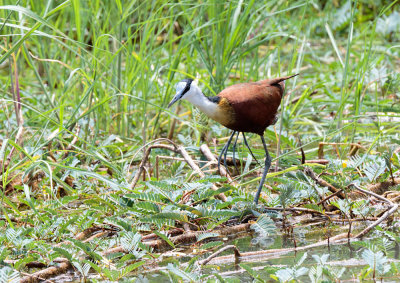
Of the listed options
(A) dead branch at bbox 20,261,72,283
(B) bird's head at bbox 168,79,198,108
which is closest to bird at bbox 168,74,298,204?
(B) bird's head at bbox 168,79,198,108

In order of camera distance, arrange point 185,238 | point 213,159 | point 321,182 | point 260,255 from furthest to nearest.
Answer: point 213,159 < point 321,182 < point 185,238 < point 260,255

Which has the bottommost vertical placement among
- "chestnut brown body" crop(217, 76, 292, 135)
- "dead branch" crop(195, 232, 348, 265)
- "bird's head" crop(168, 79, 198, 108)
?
"dead branch" crop(195, 232, 348, 265)

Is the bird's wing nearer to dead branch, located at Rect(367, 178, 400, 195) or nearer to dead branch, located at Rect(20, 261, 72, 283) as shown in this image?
dead branch, located at Rect(367, 178, 400, 195)

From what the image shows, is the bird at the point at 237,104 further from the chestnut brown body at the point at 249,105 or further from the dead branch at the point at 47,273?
the dead branch at the point at 47,273

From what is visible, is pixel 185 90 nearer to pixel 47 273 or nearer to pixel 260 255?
pixel 260 255

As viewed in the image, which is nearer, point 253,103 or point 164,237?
point 164,237

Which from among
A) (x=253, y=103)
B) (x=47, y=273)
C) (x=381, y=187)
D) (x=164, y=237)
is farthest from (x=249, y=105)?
(x=47, y=273)

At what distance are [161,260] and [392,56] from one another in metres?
4.51

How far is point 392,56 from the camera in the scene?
636 centimetres

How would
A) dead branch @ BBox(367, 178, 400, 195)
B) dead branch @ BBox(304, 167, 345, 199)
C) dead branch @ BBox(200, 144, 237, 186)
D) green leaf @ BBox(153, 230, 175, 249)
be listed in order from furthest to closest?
dead branch @ BBox(200, 144, 237, 186) < dead branch @ BBox(367, 178, 400, 195) < dead branch @ BBox(304, 167, 345, 199) < green leaf @ BBox(153, 230, 175, 249)

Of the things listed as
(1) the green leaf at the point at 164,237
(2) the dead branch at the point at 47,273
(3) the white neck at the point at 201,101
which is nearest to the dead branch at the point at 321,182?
(3) the white neck at the point at 201,101

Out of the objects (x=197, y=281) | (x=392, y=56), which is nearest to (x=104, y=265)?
(x=197, y=281)

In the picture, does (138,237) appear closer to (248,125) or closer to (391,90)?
(248,125)

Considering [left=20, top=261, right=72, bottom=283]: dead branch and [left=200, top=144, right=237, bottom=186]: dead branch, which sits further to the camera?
[left=200, top=144, right=237, bottom=186]: dead branch
